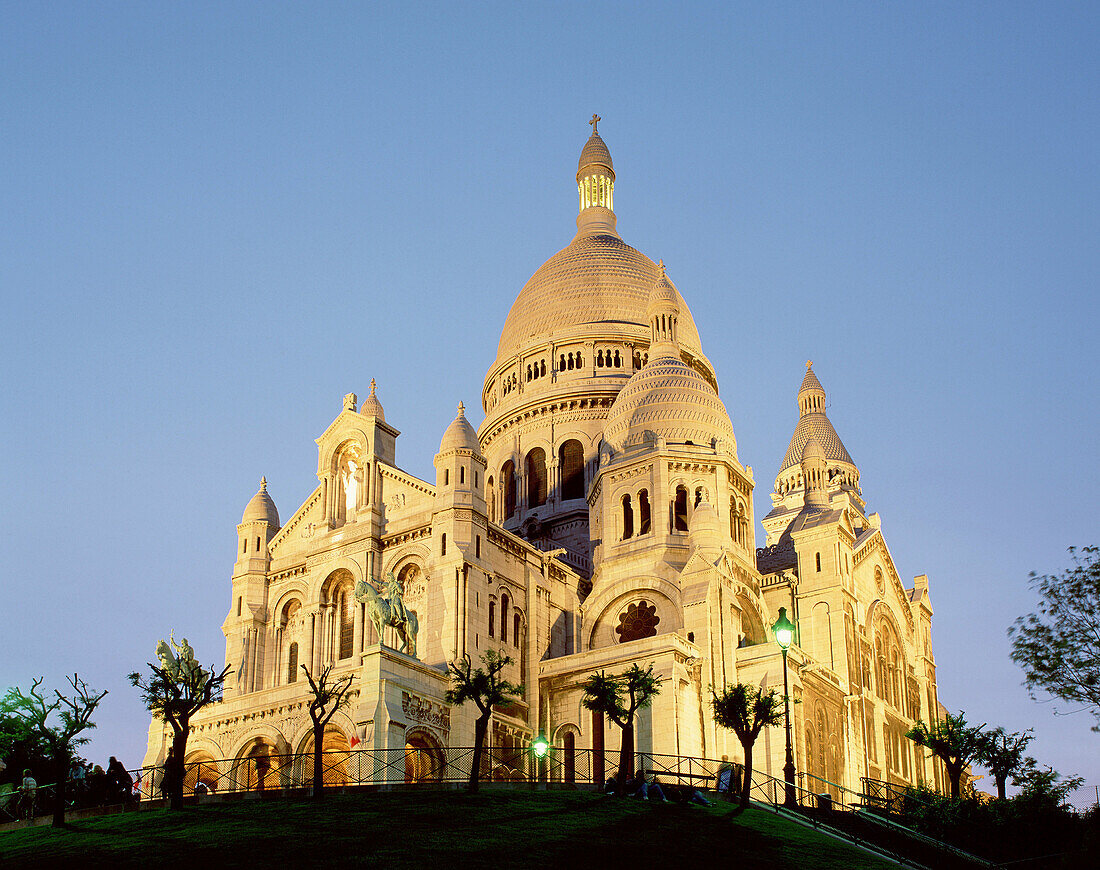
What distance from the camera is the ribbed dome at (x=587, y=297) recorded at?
289 ft

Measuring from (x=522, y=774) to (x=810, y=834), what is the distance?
879 inches

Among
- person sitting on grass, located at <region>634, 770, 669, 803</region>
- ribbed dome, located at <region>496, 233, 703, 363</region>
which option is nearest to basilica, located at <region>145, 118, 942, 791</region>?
ribbed dome, located at <region>496, 233, 703, 363</region>

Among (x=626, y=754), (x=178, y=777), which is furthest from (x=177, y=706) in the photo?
(x=626, y=754)

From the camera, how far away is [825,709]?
66.5 metres

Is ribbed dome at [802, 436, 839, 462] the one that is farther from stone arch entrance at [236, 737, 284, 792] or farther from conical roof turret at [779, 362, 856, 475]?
stone arch entrance at [236, 737, 284, 792]

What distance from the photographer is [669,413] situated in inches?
2817

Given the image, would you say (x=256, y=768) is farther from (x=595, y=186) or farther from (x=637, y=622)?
(x=595, y=186)

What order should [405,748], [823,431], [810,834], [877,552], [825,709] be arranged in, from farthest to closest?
[823,431] → [877,552] → [825,709] → [405,748] → [810,834]

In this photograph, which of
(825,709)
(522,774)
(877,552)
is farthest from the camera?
(877,552)

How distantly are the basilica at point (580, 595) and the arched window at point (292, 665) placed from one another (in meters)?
0.18

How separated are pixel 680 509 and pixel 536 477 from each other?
55.3 feet

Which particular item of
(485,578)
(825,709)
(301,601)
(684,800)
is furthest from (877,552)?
(684,800)

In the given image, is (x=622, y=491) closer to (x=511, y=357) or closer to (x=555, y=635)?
(x=555, y=635)

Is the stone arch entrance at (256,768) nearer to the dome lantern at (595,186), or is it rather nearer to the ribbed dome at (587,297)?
the ribbed dome at (587,297)
